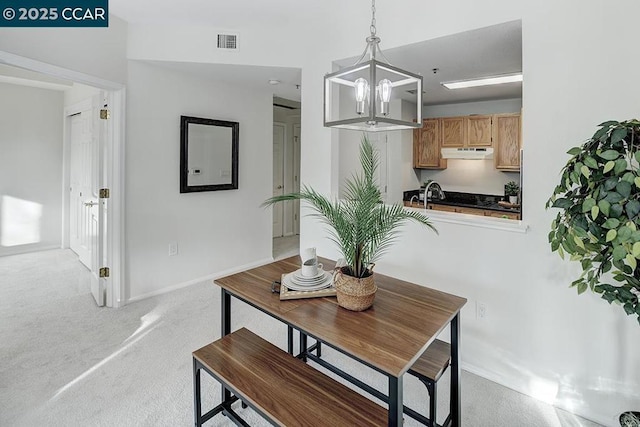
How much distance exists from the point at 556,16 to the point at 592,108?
57 cm

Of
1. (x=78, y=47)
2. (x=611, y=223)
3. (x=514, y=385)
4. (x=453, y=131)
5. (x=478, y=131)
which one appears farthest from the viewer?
(x=453, y=131)

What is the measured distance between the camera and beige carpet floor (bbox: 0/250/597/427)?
185 cm

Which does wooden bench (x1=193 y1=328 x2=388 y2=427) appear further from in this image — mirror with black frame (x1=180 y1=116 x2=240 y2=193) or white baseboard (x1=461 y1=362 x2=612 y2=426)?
mirror with black frame (x1=180 y1=116 x2=240 y2=193)

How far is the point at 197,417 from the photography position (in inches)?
65.7

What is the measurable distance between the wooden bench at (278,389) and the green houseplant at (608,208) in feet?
3.42

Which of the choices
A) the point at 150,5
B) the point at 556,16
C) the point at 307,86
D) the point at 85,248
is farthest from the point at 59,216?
the point at 556,16

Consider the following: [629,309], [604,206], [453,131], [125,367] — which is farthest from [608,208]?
[453,131]

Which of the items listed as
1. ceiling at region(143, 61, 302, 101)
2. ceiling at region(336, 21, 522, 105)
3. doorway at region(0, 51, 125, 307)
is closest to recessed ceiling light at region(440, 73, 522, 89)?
ceiling at region(336, 21, 522, 105)

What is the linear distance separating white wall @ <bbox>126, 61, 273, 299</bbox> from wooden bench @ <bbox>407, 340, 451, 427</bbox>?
2.94 meters

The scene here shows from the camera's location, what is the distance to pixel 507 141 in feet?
15.3

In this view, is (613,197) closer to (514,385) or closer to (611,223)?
(611,223)

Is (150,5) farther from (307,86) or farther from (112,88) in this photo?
(307,86)

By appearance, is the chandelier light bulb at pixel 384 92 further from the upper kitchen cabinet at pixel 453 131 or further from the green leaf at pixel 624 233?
the upper kitchen cabinet at pixel 453 131

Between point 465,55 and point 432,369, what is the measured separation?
2503 mm
